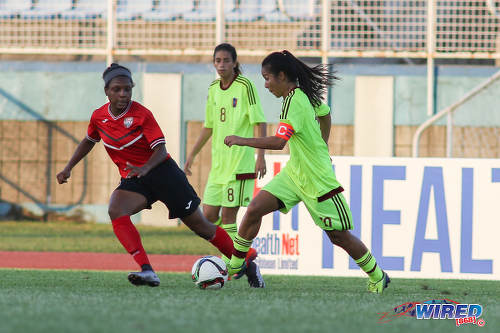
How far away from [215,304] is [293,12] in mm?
10932

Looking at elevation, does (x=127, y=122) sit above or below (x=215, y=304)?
above

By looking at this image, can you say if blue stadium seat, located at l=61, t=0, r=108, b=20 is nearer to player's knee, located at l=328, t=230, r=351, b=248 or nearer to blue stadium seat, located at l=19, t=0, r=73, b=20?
blue stadium seat, located at l=19, t=0, r=73, b=20

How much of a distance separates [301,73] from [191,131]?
10499mm

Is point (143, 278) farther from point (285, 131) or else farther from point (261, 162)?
point (261, 162)

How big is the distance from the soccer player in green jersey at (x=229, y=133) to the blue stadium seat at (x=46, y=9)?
874cm

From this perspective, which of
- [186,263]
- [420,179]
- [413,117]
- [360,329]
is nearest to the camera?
[360,329]

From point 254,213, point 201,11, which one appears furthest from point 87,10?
point 254,213

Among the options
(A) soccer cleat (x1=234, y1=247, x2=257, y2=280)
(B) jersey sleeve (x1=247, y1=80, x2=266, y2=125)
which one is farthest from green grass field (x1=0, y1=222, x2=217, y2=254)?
(A) soccer cleat (x1=234, y1=247, x2=257, y2=280)

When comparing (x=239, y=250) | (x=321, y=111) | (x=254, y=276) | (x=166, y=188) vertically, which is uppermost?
(x=321, y=111)

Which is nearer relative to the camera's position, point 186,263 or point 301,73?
point 301,73

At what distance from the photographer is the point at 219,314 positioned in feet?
17.8

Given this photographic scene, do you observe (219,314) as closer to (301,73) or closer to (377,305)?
(377,305)

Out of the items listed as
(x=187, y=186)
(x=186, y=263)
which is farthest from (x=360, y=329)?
(x=186, y=263)

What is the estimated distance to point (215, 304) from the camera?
5988mm
